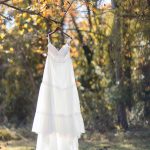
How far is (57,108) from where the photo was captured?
5273 mm

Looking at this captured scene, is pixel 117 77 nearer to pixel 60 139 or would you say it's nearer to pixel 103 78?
pixel 103 78

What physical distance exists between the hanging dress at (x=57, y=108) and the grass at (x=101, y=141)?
2507 millimetres

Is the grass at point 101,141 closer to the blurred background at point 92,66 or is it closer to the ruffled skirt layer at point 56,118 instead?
the blurred background at point 92,66

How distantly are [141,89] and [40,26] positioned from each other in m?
3.00

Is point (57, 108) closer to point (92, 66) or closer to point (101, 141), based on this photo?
point (101, 141)

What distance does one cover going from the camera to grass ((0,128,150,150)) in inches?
313

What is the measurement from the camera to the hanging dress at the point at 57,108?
206 inches

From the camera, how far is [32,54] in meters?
11.5

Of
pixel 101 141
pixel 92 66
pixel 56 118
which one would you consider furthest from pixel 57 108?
pixel 92 66

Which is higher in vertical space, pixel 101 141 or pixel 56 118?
pixel 56 118

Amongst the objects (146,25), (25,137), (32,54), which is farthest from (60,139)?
(32,54)

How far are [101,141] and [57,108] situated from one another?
3682mm

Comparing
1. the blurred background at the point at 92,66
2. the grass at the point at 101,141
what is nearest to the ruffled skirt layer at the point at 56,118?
the blurred background at the point at 92,66

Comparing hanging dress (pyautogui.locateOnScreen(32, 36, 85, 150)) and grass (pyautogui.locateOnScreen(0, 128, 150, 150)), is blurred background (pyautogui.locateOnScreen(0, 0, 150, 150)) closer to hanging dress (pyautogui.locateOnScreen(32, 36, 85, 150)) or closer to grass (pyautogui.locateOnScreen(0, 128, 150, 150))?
grass (pyautogui.locateOnScreen(0, 128, 150, 150))
